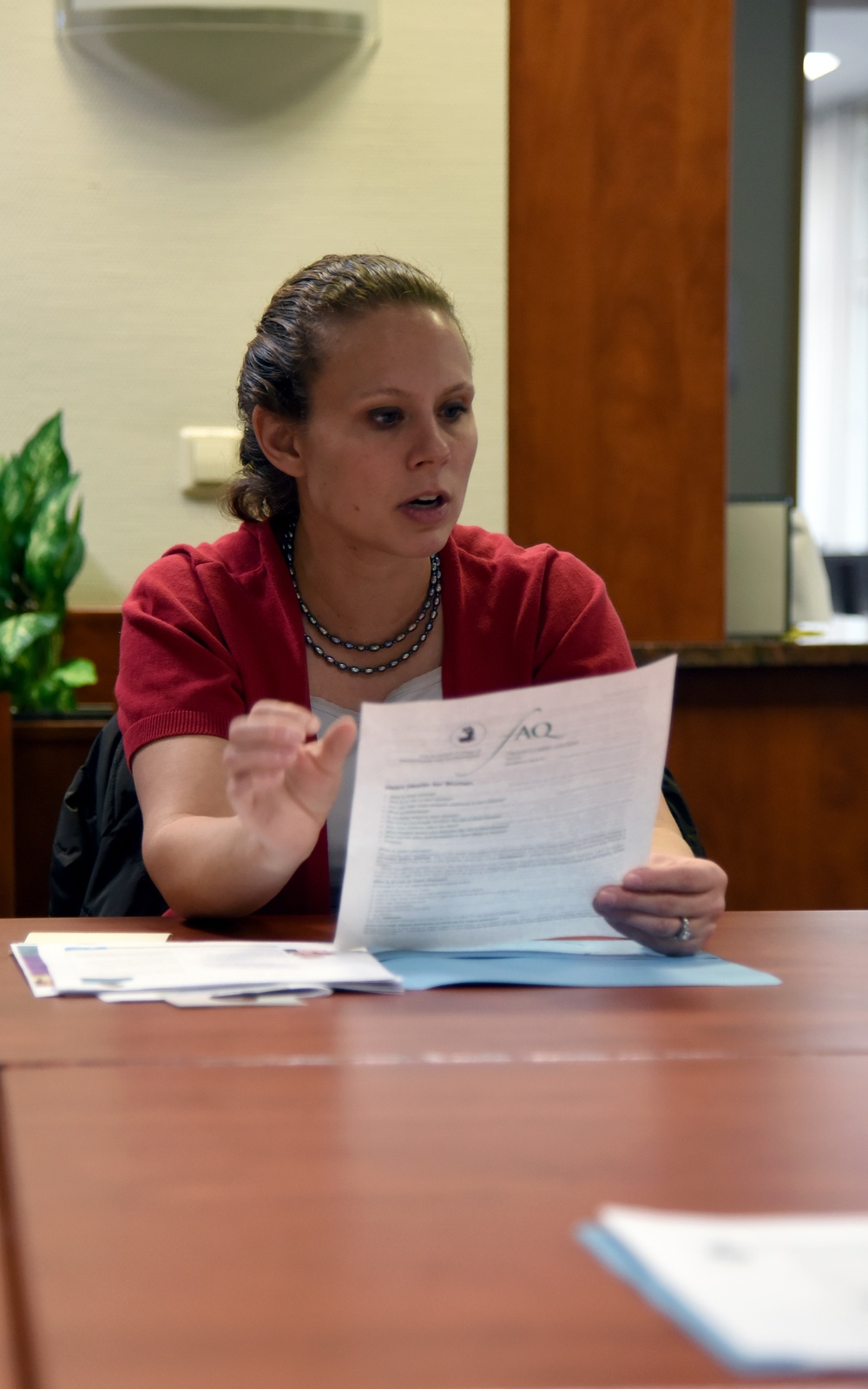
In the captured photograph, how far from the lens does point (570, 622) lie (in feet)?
5.09

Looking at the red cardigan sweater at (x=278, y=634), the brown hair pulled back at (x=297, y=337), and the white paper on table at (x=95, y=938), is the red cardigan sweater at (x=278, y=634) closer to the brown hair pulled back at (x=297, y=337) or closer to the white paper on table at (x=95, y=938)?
the brown hair pulled back at (x=297, y=337)

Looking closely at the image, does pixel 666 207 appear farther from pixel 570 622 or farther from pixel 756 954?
pixel 756 954

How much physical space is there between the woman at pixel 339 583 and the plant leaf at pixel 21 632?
56 cm

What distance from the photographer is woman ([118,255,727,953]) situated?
1.39 meters

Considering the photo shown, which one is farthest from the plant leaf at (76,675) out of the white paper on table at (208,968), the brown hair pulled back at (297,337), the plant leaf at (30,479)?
the white paper on table at (208,968)

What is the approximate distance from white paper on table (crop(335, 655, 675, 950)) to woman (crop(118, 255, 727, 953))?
9.5 inches

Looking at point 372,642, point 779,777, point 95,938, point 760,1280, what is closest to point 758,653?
point 779,777

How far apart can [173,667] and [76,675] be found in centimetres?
83

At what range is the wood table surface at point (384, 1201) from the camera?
1.48ft

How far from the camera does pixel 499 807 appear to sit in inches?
41.3

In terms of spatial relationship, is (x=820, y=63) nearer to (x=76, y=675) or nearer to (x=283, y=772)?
(x=76, y=675)

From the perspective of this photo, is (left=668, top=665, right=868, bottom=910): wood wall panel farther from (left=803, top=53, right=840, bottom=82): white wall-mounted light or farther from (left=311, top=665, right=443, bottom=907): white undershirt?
(left=803, top=53, right=840, bottom=82): white wall-mounted light

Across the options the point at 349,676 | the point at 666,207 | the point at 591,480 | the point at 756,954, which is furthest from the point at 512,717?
the point at 666,207

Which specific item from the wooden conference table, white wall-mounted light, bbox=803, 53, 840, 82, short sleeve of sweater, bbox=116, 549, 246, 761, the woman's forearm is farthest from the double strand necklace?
white wall-mounted light, bbox=803, 53, 840, 82
